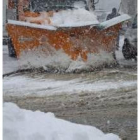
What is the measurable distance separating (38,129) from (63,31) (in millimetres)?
5566

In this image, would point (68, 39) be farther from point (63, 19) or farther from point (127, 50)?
point (127, 50)

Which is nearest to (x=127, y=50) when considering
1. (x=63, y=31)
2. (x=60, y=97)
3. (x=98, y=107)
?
(x=63, y=31)

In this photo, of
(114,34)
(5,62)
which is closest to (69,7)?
(114,34)

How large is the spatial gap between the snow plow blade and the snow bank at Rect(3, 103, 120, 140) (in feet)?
16.3

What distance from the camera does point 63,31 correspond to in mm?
9398

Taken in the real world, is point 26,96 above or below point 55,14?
below

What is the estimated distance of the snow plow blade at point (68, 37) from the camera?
9.41 m

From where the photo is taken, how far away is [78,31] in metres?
9.39

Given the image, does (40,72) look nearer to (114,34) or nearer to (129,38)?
(114,34)

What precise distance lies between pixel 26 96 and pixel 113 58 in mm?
3507

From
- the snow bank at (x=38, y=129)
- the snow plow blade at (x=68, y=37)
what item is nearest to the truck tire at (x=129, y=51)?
the snow plow blade at (x=68, y=37)

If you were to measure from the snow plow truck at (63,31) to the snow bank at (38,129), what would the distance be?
4.98 meters

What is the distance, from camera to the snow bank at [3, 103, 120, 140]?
12.6 feet

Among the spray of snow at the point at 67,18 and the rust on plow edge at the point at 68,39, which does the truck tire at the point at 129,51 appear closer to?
the rust on plow edge at the point at 68,39
